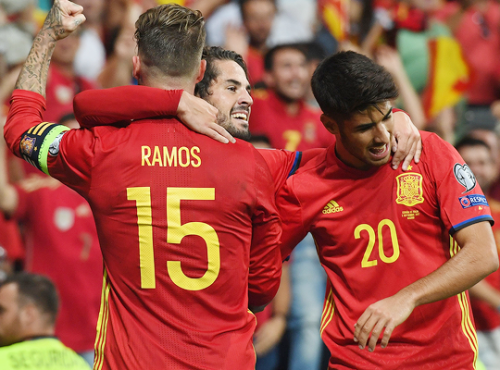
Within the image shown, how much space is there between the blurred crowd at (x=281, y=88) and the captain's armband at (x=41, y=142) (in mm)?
2893

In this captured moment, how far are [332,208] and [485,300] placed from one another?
132 inches

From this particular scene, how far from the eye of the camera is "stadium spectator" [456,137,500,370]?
223 inches

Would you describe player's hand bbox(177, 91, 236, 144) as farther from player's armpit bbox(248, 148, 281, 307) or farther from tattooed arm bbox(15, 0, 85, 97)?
tattooed arm bbox(15, 0, 85, 97)

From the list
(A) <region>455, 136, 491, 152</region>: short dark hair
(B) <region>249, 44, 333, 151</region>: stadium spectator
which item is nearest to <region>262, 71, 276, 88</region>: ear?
(B) <region>249, 44, 333, 151</region>: stadium spectator

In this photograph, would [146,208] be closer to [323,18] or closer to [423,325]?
[423,325]

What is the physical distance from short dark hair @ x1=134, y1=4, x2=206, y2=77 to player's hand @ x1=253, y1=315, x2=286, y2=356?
11.3ft

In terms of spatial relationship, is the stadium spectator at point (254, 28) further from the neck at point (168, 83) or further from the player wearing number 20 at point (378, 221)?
the neck at point (168, 83)

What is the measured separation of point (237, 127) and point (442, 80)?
5.32 metres

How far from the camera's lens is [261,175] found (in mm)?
2523

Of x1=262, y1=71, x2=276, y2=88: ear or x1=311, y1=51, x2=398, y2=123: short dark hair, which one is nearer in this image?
x1=311, y1=51, x2=398, y2=123: short dark hair

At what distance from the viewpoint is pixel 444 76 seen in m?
7.84

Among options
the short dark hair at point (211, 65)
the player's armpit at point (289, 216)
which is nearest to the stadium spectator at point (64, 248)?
the short dark hair at point (211, 65)

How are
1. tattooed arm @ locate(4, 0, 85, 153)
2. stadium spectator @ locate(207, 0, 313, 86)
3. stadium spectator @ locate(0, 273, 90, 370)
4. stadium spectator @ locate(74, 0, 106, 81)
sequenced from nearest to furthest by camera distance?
tattooed arm @ locate(4, 0, 85, 153) → stadium spectator @ locate(0, 273, 90, 370) → stadium spectator @ locate(74, 0, 106, 81) → stadium spectator @ locate(207, 0, 313, 86)

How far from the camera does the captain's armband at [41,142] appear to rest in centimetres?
243
